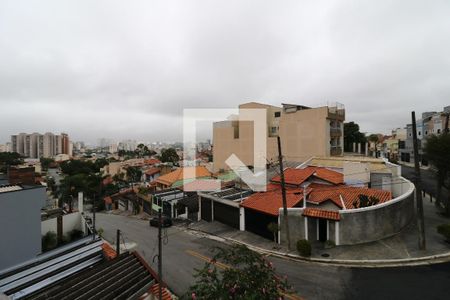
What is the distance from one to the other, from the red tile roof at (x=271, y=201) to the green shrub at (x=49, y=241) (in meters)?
15.7

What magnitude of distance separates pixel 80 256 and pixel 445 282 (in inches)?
755

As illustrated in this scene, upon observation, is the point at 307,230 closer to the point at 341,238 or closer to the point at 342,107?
the point at 341,238

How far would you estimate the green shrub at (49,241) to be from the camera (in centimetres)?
1962

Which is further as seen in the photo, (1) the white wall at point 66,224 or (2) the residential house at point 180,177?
(2) the residential house at point 180,177

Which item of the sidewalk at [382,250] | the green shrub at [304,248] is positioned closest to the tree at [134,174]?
the sidewalk at [382,250]

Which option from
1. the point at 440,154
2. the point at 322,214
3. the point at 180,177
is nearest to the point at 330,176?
the point at 440,154

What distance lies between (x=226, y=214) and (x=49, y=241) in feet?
48.7

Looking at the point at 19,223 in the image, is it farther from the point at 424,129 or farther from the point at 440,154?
the point at 424,129

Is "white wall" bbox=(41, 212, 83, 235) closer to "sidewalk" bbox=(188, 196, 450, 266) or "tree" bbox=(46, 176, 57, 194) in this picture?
"sidewalk" bbox=(188, 196, 450, 266)

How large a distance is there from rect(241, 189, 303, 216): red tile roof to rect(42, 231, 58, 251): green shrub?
51.4 feet

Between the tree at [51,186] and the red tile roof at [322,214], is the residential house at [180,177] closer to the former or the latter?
the red tile roof at [322,214]

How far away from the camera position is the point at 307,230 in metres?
17.7

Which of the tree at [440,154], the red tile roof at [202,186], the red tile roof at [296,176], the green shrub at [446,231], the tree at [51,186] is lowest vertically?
the tree at [51,186]

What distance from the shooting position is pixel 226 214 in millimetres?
24391
